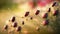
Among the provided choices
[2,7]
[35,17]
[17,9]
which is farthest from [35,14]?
[2,7]

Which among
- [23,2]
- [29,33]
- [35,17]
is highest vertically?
[23,2]

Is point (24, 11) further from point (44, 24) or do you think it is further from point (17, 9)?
point (44, 24)

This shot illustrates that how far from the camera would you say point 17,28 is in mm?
1186

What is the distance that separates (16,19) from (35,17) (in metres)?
0.13

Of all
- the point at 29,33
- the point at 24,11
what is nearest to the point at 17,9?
the point at 24,11

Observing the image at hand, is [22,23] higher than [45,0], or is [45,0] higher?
[45,0]

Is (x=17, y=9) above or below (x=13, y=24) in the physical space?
above

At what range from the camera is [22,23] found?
1.19 meters

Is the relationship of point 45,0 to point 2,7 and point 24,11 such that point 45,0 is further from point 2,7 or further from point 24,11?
point 2,7

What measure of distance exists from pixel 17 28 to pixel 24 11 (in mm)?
126

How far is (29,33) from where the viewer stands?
118 centimetres

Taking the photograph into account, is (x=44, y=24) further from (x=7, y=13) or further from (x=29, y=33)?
(x=7, y=13)

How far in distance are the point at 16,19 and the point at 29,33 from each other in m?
0.13

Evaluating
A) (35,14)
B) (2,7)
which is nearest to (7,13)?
(2,7)
